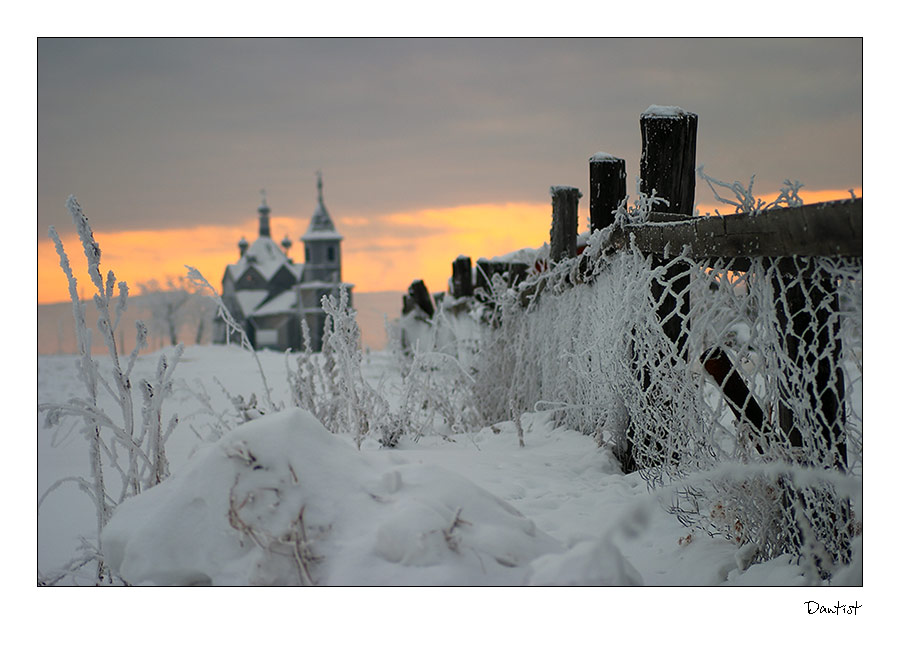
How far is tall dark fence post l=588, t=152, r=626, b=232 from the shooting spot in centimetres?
340

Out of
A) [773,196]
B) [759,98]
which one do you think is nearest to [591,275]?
[759,98]

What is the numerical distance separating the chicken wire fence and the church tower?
42.5 m

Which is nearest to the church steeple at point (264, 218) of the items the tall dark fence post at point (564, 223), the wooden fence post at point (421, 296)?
the wooden fence post at point (421, 296)

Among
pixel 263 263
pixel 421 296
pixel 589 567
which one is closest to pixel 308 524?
pixel 589 567

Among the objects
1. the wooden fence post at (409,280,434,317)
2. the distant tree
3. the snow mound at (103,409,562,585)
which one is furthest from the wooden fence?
the distant tree

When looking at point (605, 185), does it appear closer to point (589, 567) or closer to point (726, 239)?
point (726, 239)

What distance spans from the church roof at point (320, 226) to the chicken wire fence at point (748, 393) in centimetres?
4331

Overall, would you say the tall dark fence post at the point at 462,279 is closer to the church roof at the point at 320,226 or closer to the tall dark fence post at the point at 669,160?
the tall dark fence post at the point at 669,160

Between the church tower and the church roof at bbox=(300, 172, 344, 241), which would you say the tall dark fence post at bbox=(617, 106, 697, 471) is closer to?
the church tower

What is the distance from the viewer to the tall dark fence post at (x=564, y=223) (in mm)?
4344

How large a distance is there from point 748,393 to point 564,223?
2406mm

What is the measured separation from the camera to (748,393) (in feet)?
6.94
